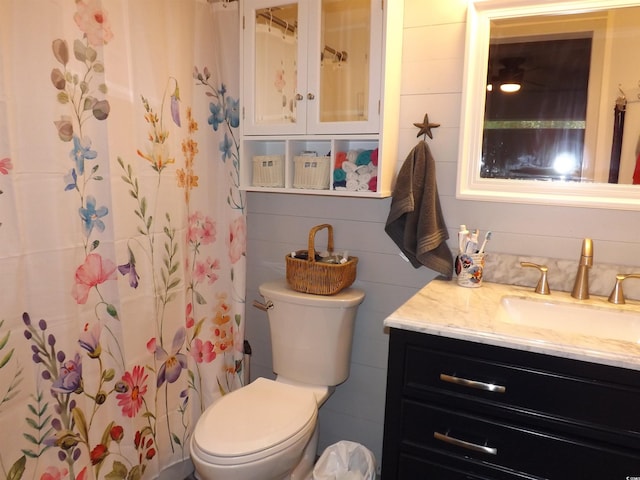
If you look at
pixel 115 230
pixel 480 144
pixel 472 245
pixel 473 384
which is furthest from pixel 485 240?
pixel 115 230

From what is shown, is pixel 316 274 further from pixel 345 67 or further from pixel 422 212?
pixel 345 67

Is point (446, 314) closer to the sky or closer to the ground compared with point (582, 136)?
closer to the ground

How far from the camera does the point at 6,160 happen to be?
3.90 feet

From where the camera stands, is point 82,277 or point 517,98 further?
point 517,98

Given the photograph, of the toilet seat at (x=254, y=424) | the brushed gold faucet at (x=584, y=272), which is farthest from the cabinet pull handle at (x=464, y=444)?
the brushed gold faucet at (x=584, y=272)

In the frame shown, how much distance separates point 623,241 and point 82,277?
1.67 meters

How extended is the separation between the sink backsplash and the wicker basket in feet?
1.65

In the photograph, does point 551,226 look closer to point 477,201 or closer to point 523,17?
point 477,201

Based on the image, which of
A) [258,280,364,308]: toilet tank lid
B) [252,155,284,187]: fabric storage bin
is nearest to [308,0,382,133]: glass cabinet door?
[252,155,284,187]: fabric storage bin

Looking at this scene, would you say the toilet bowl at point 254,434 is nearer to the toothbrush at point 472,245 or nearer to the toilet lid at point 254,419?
the toilet lid at point 254,419

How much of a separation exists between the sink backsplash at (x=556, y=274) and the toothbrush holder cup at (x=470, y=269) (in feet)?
0.26

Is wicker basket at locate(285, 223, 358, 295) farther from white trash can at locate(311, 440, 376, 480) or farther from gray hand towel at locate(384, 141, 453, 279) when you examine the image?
white trash can at locate(311, 440, 376, 480)

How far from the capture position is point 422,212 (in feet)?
5.29

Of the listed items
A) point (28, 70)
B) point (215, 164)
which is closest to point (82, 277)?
point (28, 70)
